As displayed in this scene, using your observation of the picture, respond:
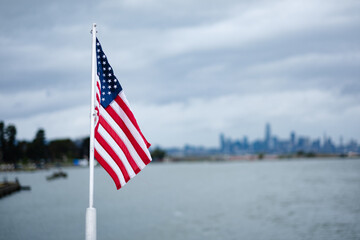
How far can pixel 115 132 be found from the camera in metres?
12.0

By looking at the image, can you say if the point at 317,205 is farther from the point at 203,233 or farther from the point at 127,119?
the point at 127,119

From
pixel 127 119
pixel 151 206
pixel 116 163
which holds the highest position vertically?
pixel 127 119

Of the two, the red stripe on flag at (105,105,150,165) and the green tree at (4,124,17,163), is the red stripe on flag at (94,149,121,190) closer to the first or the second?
the red stripe on flag at (105,105,150,165)

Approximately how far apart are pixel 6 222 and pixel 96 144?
4907cm

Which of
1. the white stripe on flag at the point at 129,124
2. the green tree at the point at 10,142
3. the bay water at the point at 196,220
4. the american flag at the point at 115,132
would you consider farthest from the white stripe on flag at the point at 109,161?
the green tree at the point at 10,142

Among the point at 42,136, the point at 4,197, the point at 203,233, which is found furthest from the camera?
the point at 42,136

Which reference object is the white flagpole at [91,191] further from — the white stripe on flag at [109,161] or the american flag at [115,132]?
the white stripe on flag at [109,161]

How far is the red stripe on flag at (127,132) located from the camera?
471 inches

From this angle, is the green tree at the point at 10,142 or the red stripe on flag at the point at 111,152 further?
the green tree at the point at 10,142

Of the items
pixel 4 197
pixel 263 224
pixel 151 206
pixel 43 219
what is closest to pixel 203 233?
pixel 263 224

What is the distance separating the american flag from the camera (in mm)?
11852

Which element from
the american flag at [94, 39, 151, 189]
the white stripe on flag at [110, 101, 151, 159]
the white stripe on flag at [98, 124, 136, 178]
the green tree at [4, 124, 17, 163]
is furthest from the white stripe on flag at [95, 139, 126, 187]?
the green tree at [4, 124, 17, 163]

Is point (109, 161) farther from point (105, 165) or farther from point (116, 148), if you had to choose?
point (116, 148)

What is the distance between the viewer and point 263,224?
50.9m
